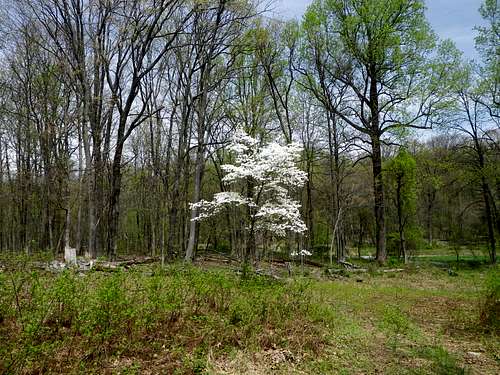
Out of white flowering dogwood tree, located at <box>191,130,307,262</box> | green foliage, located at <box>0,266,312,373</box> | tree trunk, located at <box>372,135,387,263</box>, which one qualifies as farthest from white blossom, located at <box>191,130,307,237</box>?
tree trunk, located at <box>372,135,387,263</box>

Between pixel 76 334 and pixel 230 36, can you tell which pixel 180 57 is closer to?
pixel 230 36

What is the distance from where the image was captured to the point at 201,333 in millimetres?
5559

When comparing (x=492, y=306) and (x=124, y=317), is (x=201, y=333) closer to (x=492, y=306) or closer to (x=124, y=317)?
(x=124, y=317)

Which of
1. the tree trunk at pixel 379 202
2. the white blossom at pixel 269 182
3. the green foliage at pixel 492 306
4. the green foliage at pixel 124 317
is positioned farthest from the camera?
the tree trunk at pixel 379 202

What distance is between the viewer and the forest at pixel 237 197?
528 cm

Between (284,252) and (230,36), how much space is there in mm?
13820

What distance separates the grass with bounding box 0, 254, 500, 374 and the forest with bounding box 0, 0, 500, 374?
32 millimetres

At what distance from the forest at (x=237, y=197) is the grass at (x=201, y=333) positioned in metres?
0.03

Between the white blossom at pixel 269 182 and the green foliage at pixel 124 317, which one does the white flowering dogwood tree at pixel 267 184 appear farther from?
the green foliage at pixel 124 317

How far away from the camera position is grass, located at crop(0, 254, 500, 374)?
15.2 ft

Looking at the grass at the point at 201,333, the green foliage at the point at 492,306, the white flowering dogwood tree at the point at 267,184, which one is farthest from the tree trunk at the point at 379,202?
the green foliage at the point at 492,306

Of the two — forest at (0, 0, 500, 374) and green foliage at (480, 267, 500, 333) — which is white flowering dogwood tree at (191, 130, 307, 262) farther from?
green foliage at (480, 267, 500, 333)

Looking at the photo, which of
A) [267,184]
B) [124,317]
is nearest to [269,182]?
[267,184]

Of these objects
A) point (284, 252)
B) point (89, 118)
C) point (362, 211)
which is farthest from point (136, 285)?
point (362, 211)
